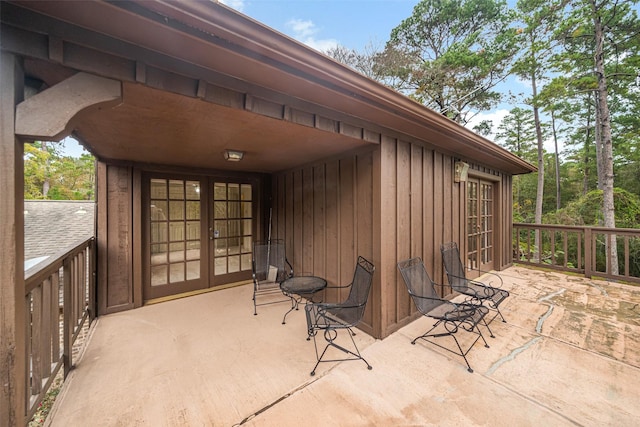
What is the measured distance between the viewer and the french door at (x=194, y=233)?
3509mm

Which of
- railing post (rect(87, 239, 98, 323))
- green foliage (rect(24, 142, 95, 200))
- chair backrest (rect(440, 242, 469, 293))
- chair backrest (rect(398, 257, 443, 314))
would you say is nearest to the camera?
chair backrest (rect(398, 257, 443, 314))

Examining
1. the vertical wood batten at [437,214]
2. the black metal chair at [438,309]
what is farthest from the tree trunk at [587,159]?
the black metal chair at [438,309]

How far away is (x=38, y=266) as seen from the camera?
155 centimetres

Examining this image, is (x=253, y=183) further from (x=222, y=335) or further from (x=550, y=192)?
(x=550, y=192)

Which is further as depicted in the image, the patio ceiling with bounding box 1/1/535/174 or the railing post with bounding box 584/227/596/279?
A: the railing post with bounding box 584/227/596/279

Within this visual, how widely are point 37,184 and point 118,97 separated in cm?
1697

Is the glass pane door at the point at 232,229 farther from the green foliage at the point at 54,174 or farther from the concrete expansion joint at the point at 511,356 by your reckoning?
the green foliage at the point at 54,174

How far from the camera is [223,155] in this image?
10.0 feet

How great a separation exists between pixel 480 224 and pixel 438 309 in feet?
9.15

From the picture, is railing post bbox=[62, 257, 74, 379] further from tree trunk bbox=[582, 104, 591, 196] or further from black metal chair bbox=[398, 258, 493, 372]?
tree trunk bbox=[582, 104, 591, 196]

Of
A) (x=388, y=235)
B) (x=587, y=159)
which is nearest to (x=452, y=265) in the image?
(x=388, y=235)

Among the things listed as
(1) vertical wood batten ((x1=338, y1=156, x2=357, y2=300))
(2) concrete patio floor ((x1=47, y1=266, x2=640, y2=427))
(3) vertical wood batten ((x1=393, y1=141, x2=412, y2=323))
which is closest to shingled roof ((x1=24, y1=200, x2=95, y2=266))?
(2) concrete patio floor ((x1=47, y1=266, x2=640, y2=427))

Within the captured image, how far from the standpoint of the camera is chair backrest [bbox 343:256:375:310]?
2.46m

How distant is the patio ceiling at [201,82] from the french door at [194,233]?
0.92 metres
